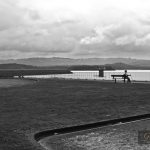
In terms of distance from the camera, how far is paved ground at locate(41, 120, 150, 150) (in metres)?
7.38

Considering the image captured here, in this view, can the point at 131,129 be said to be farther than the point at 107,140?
Yes

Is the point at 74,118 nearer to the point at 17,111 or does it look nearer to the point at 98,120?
the point at 98,120

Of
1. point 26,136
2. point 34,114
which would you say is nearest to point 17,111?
point 34,114

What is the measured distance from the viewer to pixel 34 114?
1233 centimetres

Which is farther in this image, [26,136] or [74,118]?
[74,118]

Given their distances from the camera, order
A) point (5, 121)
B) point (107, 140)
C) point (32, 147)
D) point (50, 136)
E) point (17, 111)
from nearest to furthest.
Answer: point (32, 147) < point (107, 140) < point (50, 136) < point (5, 121) < point (17, 111)

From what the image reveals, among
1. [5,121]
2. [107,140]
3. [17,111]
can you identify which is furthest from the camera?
[17,111]

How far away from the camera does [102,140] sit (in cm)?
809

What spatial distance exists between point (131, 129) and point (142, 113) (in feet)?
9.84

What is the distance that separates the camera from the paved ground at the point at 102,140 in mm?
7375

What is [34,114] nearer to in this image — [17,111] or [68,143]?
[17,111]

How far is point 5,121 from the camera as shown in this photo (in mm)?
10633

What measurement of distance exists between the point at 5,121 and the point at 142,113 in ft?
17.6

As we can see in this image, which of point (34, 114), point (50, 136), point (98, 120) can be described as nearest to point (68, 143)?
point (50, 136)
